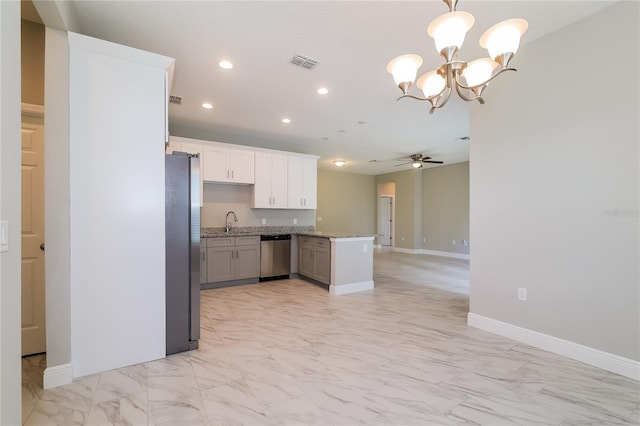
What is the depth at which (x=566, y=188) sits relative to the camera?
98.2 inches

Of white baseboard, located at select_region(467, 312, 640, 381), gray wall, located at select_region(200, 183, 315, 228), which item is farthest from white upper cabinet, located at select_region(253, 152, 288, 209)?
white baseboard, located at select_region(467, 312, 640, 381)

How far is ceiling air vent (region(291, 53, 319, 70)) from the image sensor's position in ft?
9.50

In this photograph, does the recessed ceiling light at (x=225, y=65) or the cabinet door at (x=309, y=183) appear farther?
the cabinet door at (x=309, y=183)

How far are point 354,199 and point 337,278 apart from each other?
6.10 meters

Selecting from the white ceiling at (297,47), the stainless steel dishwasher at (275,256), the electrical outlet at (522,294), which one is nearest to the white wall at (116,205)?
the white ceiling at (297,47)

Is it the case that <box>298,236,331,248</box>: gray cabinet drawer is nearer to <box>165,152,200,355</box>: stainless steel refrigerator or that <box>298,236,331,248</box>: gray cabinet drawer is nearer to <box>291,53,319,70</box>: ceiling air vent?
<box>165,152,200,355</box>: stainless steel refrigerator

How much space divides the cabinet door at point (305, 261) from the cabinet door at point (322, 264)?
152 millimetres

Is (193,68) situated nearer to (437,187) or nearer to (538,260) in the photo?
(538,260)

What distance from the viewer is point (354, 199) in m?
10.3

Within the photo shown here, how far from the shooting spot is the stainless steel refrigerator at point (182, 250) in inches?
99.7

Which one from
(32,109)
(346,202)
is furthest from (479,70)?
(346,202)

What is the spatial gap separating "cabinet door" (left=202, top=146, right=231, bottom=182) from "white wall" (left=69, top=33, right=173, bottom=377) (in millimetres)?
2626

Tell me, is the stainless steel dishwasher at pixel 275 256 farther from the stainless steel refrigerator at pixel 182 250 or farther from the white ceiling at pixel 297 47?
the stainless steel refrigerator at pixel 182 250

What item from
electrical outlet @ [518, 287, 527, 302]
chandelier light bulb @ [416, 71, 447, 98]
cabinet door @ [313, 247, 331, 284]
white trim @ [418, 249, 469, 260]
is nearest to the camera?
chandelier light bulb @ [416, 71, 447, 98]
